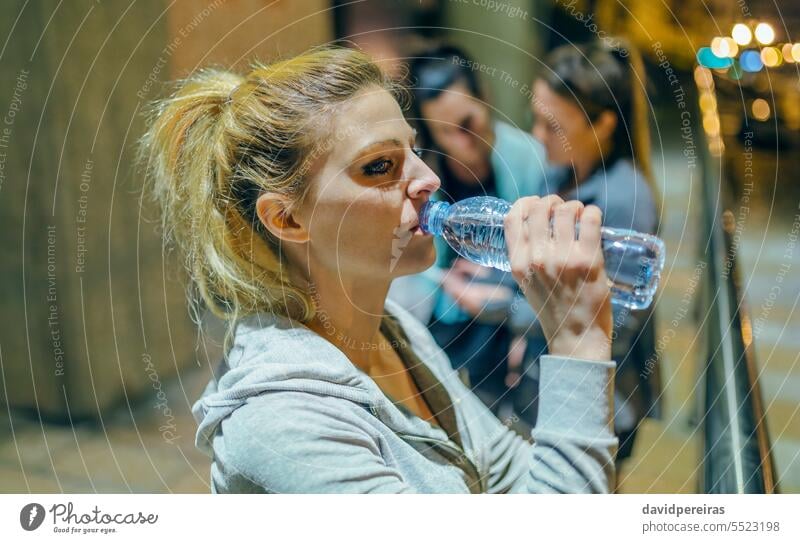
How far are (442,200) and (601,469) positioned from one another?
0.29m

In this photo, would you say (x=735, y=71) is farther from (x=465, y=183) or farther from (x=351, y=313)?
(x=351, y=313)

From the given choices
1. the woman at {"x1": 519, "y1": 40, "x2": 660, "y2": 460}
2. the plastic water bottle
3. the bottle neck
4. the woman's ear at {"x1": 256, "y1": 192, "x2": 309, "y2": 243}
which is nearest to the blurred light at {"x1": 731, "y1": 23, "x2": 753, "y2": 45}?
the woman at {"x1": 519, "y1": 40, "x2": 660, "y2": 460}

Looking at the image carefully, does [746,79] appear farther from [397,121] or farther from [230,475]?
[230,475]

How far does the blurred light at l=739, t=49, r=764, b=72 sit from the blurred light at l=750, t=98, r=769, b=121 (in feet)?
0.11

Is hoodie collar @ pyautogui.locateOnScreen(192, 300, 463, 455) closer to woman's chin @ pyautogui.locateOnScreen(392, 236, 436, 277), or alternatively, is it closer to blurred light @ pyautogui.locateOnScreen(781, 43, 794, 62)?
woman's chin @ pyautogui.locateOnScreen(392, 236, 436, 277)

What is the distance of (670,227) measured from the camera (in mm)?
779

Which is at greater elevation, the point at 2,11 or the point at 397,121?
the point at 2,11

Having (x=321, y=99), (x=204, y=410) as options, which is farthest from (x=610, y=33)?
(x=204, y=410)

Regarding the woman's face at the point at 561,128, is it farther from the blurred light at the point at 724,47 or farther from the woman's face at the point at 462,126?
the blurred light at the point at 724,47

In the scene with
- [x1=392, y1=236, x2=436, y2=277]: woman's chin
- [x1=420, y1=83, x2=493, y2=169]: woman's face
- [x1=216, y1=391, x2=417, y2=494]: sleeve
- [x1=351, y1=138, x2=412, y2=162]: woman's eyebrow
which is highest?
[x1=420, y1=83, x2=493, y2=169]: woman's face

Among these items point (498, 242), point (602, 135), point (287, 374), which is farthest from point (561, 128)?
point (287, 374)

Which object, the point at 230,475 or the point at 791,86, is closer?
the point at 230,475

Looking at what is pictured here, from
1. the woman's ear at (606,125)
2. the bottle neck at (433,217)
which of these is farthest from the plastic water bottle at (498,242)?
the woman's ear at (606,125)

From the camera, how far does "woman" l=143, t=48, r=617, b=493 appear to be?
23.4 inches
